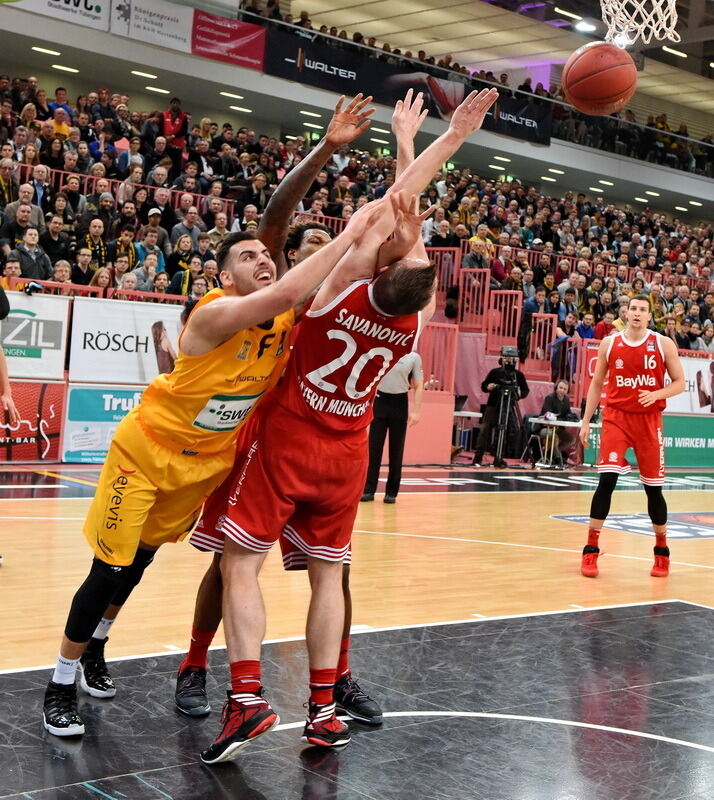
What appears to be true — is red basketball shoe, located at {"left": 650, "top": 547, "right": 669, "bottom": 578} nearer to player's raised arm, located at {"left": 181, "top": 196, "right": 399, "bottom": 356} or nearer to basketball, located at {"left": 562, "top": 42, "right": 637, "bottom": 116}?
basketball, located at {"left": 562, "top": 42, "right": 637, "bottom": 116}

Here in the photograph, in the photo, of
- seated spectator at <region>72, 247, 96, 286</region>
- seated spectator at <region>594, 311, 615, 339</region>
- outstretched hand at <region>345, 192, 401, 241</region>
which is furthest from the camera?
seated spectator at <region>594, 311, 615, 339</region>

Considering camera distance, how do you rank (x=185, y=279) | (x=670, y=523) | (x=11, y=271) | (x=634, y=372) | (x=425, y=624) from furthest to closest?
1. (x=185, y=279)
2. (x=11, y=271)
3. (x=670, y=523)
4. (x=634, y=372)
5. (x=425, y=624)

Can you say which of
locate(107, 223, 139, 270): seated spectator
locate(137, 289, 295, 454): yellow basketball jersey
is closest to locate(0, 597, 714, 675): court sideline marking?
locate(137, 289, 295, 454): yellow basketball jersey

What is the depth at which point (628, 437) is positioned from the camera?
787 centimetres

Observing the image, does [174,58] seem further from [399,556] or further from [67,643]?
[67,643]

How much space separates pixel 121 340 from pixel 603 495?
6.31 m

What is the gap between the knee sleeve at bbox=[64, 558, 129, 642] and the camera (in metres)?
3.73

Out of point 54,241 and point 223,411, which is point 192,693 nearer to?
point 223,411

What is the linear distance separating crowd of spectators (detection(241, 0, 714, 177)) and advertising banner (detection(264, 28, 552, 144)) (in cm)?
20

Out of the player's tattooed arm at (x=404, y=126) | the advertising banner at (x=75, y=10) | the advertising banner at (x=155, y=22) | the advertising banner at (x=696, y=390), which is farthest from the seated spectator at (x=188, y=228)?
the player's tattooed arm at (x=404, y=126)

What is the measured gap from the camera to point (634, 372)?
25.7 feet

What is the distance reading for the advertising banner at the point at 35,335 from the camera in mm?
11188

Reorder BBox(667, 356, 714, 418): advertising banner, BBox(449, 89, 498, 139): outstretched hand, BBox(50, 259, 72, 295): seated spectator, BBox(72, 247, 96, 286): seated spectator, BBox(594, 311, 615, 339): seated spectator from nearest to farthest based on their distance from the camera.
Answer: BBox(449, 89, 498, 139): outstretched hand, BBox(50, 259, 72, 295): seated spectator, BBox(72, 247, 96, 286): seated spectator, BBox(667, 356, 714, 418): advertising banner, BBox(594, 311, 615, 339): seated spectator

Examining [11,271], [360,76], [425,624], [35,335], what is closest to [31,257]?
[11,271]
